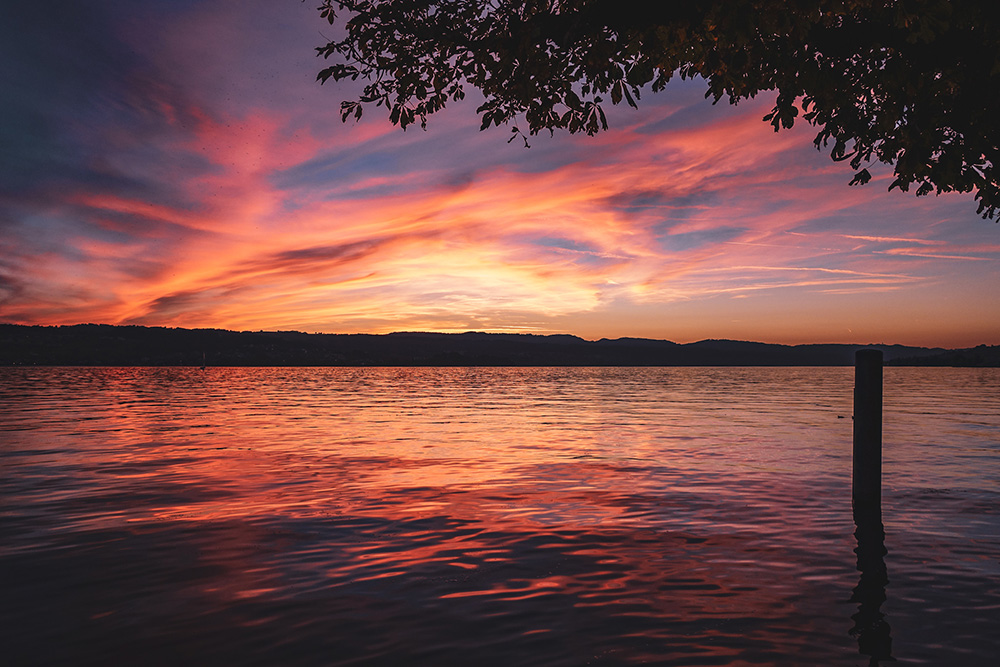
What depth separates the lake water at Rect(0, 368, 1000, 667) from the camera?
6195 mm

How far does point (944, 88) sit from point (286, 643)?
10.8 m

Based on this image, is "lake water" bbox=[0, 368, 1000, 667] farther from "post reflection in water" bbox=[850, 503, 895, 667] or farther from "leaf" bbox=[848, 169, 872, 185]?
"leaf" bbox=[848, 169, 872, 185]

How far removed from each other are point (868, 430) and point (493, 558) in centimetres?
818

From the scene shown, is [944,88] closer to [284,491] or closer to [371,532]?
[371,532]

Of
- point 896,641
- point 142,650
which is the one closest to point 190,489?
point 142,650

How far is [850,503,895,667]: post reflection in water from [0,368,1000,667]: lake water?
0.13 ft

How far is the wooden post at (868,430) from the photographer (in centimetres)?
1248

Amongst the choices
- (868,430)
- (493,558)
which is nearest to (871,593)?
(493,558)

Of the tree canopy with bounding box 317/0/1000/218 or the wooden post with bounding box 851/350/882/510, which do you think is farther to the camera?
the wooden post with bounding box 851/350/882/510

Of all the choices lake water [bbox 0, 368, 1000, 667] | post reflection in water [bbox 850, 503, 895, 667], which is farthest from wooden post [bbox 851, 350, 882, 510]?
post reflection in water [bbox 850, 503, 895, 667]

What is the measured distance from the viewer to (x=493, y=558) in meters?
8.95

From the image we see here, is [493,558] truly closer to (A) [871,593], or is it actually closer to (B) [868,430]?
(A) [871,593]

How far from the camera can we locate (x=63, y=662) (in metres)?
5.76

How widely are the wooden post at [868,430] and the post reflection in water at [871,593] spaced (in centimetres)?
89
